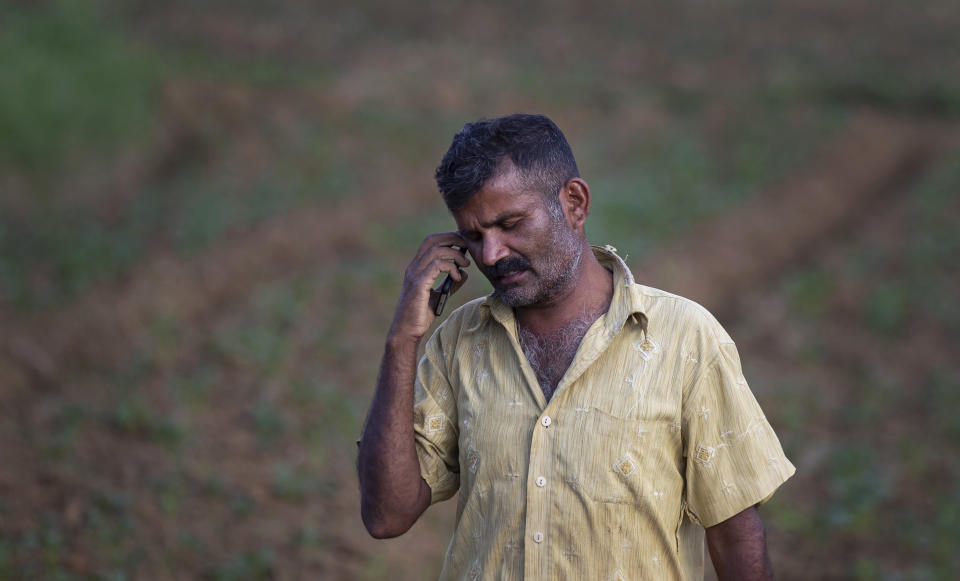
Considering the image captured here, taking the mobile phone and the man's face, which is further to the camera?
the mobile phone

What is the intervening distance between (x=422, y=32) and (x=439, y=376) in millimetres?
17420

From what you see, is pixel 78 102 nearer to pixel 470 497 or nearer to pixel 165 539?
pixel 165 539

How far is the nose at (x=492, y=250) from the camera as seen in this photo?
231 cm

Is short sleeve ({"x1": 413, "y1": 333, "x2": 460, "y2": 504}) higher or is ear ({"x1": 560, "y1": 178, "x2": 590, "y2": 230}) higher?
ear ({"x1": 560, "y1": 178, "x2": 590, "y2": 230})

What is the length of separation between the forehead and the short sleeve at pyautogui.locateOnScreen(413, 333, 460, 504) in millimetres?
423

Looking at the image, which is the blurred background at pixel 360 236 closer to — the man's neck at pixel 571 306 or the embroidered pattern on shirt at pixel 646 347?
the man's neck at pixel 571 306

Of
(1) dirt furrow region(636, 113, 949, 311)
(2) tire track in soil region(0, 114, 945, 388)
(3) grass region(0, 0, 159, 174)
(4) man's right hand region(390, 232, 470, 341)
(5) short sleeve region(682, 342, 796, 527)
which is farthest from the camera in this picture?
(3) grass region(0, 0, 159, 174)

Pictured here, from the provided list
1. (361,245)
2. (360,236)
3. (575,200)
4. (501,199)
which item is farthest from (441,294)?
(360,236)

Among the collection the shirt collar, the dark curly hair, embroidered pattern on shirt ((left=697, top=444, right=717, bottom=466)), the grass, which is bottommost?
embroidered pattern on shirt ((left=697, top=444, right=717, bottom=466))

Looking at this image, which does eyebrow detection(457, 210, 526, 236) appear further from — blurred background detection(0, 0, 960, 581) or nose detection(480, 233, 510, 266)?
blurred background detection(0, 0, 960, 581)

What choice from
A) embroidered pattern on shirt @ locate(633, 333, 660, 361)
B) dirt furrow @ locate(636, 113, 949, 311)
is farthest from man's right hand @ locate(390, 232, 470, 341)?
dirt furrow @ locate(636, 113, 949, 311)

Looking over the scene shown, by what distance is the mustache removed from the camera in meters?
2.34

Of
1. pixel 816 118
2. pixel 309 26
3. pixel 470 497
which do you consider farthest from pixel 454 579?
pixel 309 26

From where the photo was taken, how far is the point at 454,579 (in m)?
2.37
